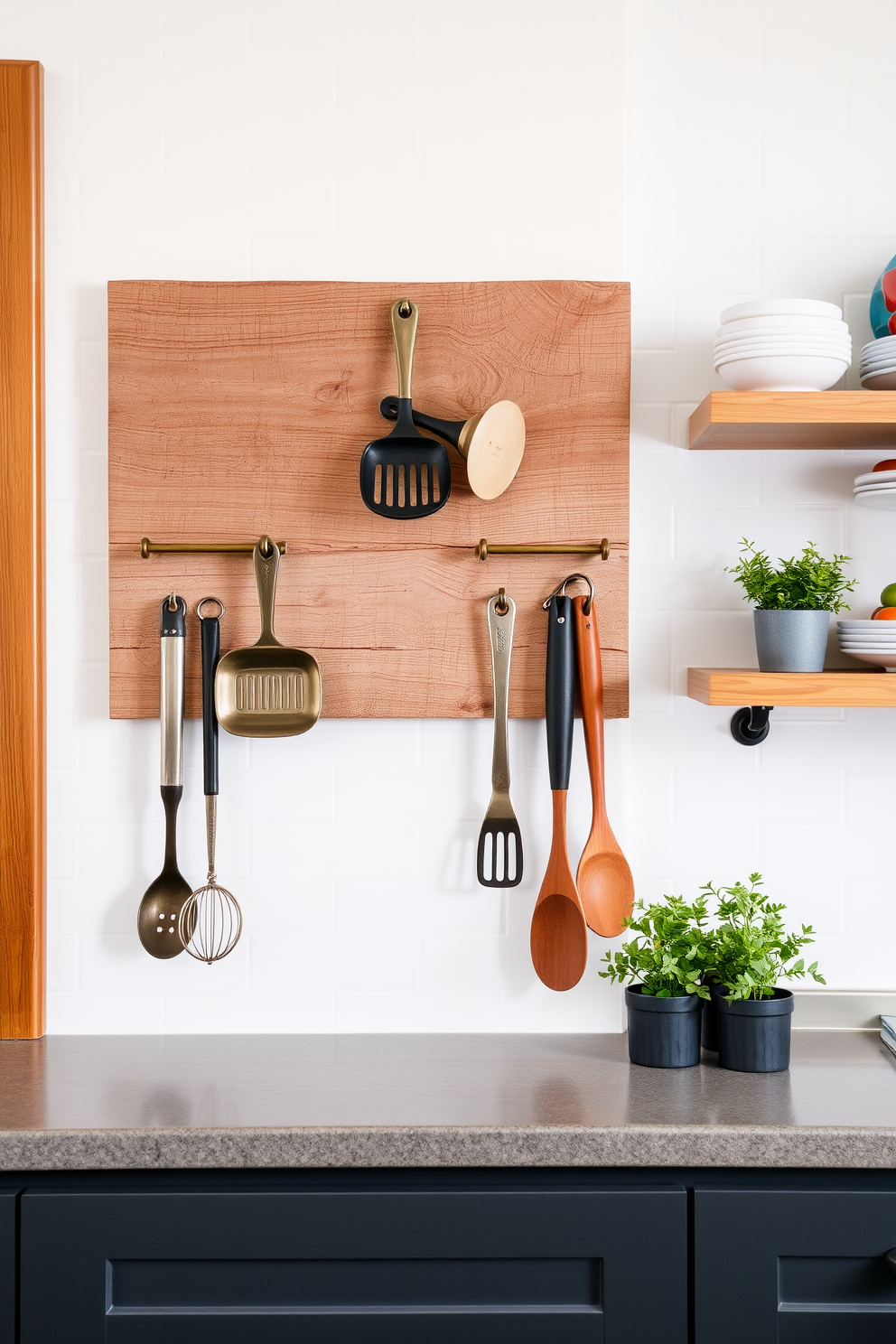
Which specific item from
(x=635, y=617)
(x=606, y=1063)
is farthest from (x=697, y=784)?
(x=606, y=1063)

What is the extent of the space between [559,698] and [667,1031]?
0.48 m

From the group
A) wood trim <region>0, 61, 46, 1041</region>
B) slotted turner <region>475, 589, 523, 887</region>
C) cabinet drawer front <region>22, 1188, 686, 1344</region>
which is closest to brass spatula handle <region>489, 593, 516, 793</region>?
slotted turner <region>475, 589, 523, 887</region>

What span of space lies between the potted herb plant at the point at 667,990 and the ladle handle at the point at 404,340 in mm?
826

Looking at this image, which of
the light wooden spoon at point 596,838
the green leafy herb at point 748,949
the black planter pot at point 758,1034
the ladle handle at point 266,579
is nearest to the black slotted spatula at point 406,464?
the ladle handle at point 266,579

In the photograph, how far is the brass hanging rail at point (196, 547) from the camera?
1544 millimetres

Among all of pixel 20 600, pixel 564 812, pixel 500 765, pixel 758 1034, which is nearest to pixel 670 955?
pixel 758 1034

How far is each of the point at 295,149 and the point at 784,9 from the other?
78cm

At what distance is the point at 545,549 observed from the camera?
1553mm

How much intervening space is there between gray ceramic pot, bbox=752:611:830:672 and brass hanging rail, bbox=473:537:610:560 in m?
0.25

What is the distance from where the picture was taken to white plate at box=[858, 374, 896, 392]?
4.83ft

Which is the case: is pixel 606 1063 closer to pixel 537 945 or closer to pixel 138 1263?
pixel 537 945

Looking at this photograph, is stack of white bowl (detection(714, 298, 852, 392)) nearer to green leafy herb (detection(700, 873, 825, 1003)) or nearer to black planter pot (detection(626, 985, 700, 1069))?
green leafy herb (detection(700, 873, 825, 1003))

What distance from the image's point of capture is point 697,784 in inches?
64.3

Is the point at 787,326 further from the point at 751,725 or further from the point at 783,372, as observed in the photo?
the point at 751,725
